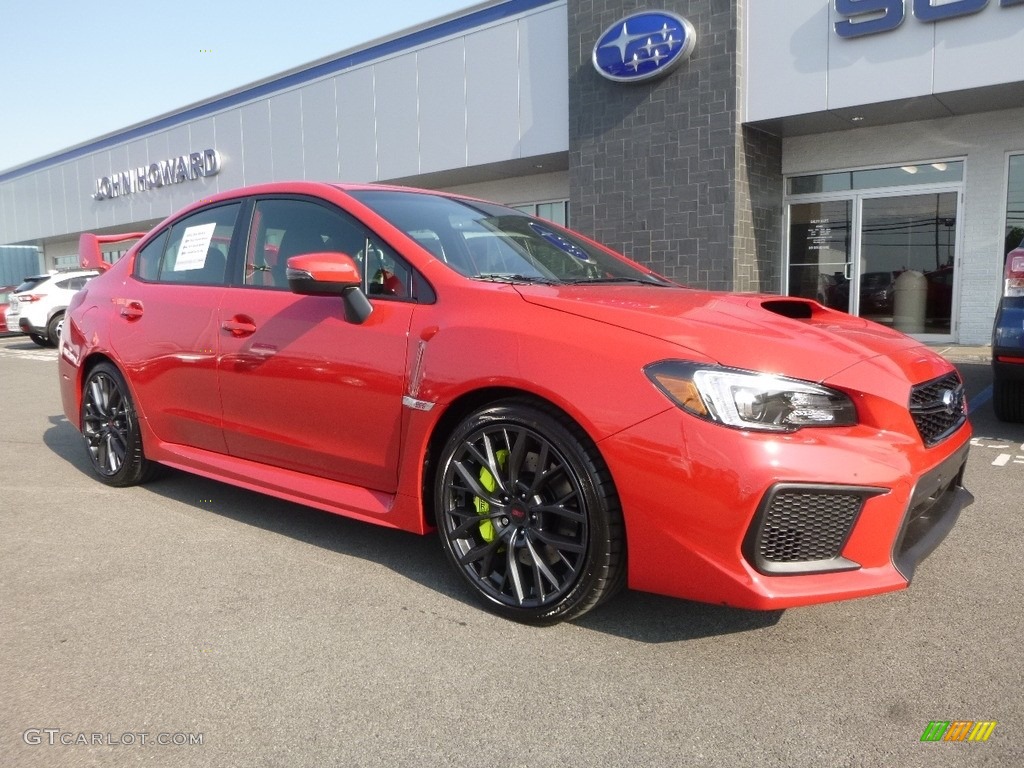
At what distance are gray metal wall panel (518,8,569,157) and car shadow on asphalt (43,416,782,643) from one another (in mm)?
9885

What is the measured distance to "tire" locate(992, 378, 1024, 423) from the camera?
5594mm

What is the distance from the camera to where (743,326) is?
8.23 ft

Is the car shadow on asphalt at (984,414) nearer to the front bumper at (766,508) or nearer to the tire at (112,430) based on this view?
the front bumper at (766,508)

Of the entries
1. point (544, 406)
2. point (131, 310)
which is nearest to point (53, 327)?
point (131, 310)

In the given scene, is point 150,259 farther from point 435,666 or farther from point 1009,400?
point 1009,400

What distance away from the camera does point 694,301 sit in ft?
9.44

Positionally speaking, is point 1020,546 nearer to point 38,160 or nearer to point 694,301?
point 694,301

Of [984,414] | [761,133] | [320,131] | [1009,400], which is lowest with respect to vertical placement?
[984,414]

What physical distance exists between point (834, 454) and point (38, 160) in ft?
107

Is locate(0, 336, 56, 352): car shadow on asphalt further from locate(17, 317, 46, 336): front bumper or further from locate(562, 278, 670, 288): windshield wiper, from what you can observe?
locate(562, 278, 670, 288): windshield wiper

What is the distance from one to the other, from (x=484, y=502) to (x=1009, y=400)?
461cm

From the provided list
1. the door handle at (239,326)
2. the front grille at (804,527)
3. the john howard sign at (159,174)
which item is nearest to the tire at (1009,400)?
the front grille at (804,527)

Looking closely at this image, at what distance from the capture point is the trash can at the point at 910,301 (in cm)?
1161

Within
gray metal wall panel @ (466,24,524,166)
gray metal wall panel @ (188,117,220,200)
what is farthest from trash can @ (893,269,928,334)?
gray metal wall panel @ (188,117,220,200)
